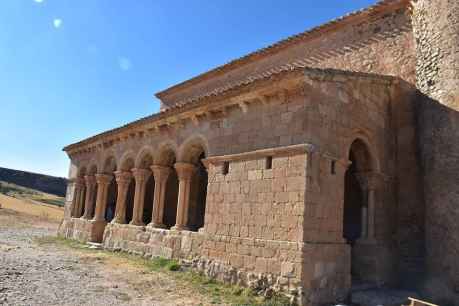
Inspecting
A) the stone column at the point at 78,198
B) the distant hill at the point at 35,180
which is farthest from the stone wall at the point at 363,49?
the distant hill at the point at 35,180

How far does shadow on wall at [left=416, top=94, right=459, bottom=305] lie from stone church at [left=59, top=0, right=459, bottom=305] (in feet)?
0.07

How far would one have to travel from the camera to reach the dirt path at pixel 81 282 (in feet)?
21.3

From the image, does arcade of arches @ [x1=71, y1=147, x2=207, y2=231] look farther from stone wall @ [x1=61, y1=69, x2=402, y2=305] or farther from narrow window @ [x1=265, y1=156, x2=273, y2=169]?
A: narrow window @ [x1=265, y1=156, x2=273, y2=169]

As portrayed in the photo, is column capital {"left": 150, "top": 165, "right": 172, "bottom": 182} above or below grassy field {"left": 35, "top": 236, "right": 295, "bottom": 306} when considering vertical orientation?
above

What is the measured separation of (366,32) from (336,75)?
12.4 ft

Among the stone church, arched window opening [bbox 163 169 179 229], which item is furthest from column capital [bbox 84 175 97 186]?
the stone church

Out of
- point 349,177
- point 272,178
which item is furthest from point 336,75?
point 349,177

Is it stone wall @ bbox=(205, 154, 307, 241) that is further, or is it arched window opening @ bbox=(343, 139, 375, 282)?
arched window opening @ bbox=(343, 139, 375, 282)

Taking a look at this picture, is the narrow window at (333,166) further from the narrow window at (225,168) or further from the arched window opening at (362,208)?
the narrow window at (225,168)

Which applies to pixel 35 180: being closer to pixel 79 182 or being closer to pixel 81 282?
pixel 79 182

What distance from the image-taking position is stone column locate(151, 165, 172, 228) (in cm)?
1135

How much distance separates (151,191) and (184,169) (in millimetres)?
5743

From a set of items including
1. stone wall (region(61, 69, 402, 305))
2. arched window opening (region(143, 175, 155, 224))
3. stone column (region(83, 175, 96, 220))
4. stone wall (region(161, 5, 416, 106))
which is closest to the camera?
stone wall (region(61, 69, 402, 305))

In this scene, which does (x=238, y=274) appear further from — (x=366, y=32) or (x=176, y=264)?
(x=366, y=32)
